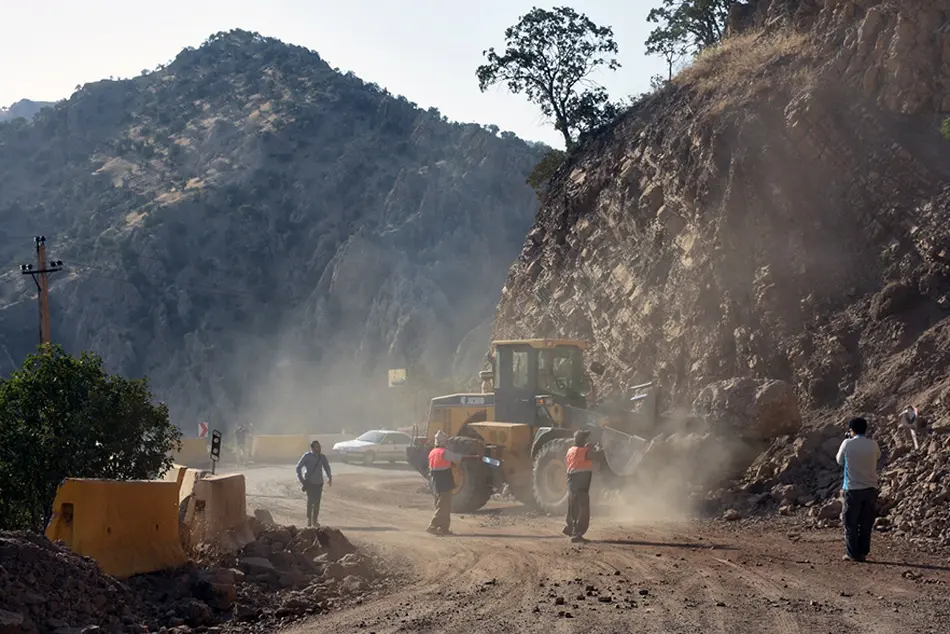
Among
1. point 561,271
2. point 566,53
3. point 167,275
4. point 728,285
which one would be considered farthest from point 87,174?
point 728,285

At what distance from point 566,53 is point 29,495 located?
3292 cm

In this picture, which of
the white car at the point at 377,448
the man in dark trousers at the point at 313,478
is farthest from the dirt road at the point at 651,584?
the white car at the point at 377,448

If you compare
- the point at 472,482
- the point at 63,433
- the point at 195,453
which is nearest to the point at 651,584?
the point at 63,433

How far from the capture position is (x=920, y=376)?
57.4ft

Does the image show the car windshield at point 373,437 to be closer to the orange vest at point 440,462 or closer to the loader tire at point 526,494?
the loader tire at point 526,494

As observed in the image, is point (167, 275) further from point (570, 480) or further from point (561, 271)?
point (570, 480)

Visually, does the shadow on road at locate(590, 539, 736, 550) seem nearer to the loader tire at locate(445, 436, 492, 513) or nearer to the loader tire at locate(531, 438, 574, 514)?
the loader tire at locate(531, 438, 574, 514)

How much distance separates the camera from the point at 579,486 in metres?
16.0

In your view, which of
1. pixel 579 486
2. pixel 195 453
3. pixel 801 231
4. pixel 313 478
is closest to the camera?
pixel 579 486

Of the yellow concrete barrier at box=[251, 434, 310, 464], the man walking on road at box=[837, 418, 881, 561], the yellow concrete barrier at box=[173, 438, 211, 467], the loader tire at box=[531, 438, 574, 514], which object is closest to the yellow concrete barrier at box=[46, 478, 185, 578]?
the man walking on road at box=[837, 418, 881, 561]

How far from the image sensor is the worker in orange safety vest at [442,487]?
17359mm

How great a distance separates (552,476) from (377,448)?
20780 mm

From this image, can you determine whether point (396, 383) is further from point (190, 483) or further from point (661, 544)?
point (661, 544)

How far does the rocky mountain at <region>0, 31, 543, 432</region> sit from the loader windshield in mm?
43519
